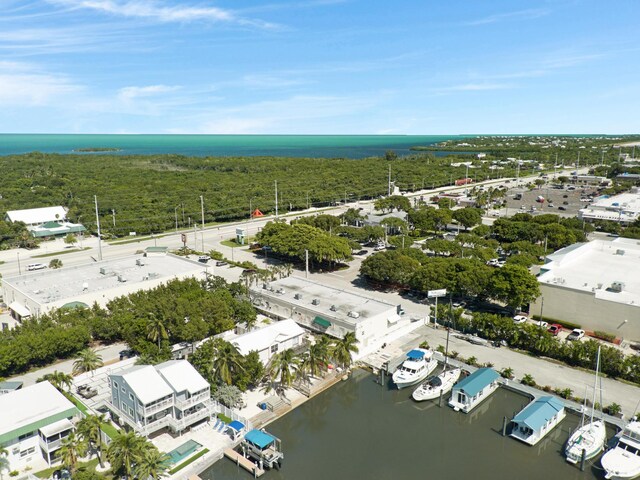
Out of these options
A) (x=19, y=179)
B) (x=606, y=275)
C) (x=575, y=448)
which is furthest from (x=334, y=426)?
(x=19, y=179)

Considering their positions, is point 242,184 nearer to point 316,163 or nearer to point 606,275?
point 316,163

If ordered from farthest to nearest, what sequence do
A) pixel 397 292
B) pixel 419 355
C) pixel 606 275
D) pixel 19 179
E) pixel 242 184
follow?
pixel 19 179
pixel 242 184
pixel 397 292
pixel 606 275
pixel 419 355

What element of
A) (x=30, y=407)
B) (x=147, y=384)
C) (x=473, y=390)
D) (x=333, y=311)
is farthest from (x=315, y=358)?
(x=30, y=407)

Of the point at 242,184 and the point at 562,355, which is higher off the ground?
the point at 242,184

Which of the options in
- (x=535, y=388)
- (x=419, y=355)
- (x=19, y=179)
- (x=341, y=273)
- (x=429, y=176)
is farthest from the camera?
(x=429, y=176)

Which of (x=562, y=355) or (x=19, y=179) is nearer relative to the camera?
(x=562, y=355)

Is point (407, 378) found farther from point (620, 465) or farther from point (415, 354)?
point (620, 465)
